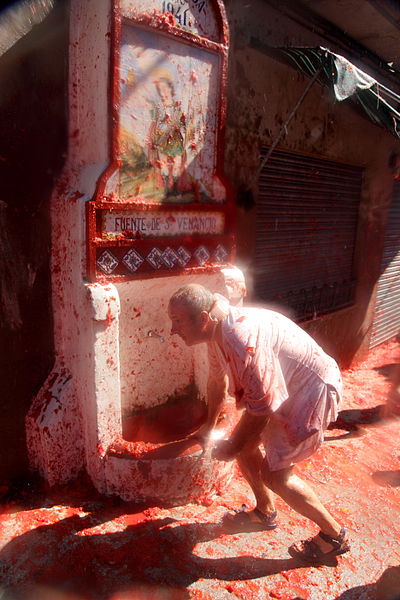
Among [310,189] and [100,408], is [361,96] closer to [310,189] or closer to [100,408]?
[310,189]

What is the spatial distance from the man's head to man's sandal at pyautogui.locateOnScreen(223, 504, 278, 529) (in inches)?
55.3

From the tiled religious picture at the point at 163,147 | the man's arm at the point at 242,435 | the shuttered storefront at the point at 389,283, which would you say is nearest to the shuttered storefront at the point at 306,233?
the shuttered storefront at the point at 389,283

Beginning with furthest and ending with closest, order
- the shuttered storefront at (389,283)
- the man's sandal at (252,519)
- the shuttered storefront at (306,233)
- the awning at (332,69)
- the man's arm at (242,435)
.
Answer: the shuttered storefront at (389,283), the shuttered storefront at (306,233), the awning at (332,69), the man's sandal at (252,519), the man's arm at (242,435)

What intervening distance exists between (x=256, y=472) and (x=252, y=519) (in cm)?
42

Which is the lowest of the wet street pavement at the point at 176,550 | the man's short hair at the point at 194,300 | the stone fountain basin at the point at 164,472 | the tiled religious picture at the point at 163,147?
the wet street pavement at the point at 176,550

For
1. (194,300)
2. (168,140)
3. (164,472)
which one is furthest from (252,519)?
(168,140)

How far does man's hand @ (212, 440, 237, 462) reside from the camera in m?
2.49

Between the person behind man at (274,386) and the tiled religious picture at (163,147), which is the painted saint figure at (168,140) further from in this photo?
the person behind man at (274,386)

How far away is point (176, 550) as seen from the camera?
107 inches

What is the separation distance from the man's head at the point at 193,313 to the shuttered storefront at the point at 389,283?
6067 mm

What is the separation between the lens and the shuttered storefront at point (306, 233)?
500 centimetres

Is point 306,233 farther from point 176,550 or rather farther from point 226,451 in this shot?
point 176,550

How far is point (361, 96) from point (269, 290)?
7.60 feet

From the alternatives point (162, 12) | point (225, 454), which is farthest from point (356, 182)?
point (225, 454)
